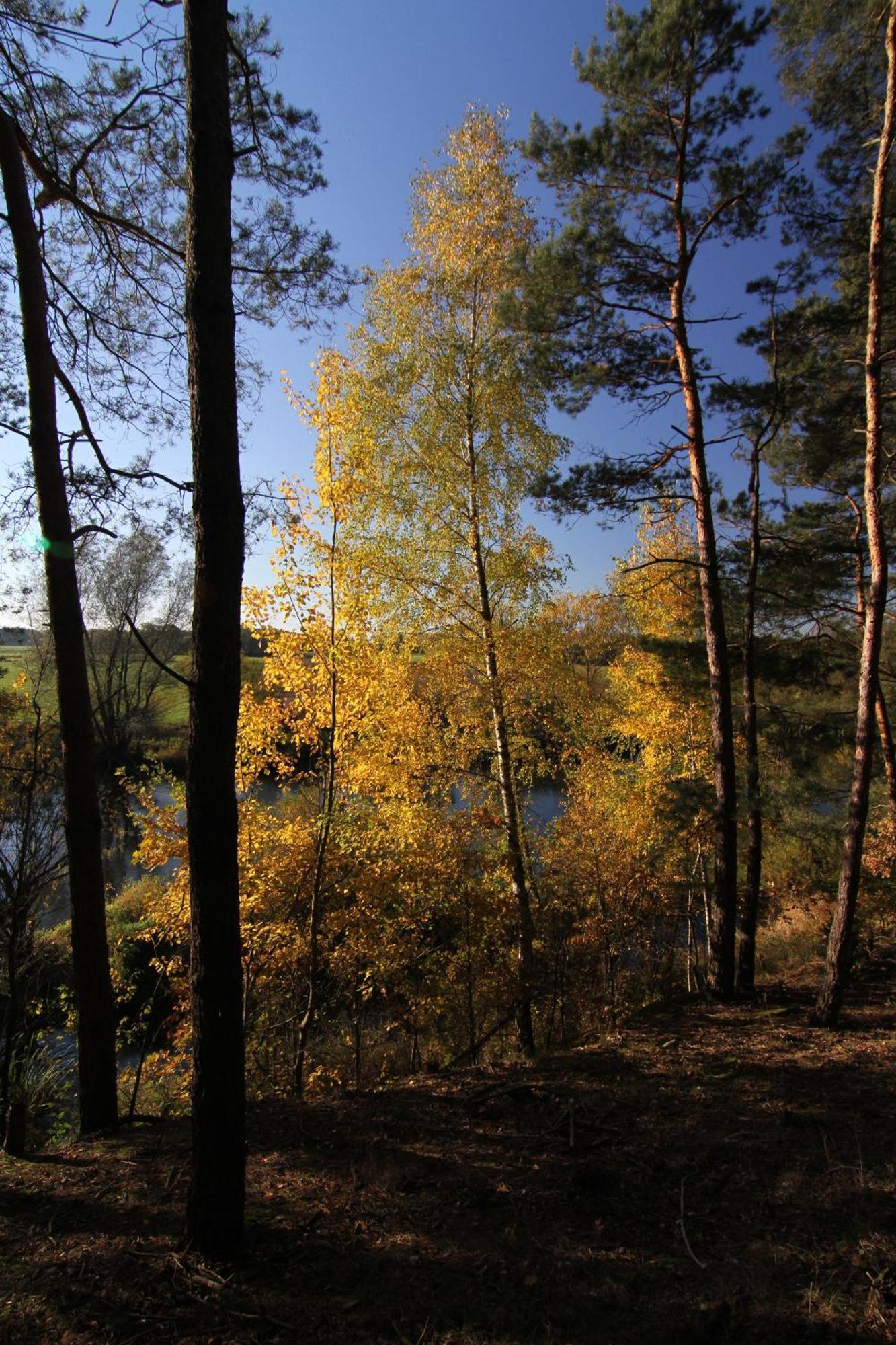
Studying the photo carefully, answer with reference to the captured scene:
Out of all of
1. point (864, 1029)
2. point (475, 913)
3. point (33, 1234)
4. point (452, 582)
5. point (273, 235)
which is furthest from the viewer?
point (475, 913)

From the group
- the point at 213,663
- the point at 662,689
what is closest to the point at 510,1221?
the point at 213,663

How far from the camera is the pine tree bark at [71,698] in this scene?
4754 millimetres

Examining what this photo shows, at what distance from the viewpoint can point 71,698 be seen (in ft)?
15.8

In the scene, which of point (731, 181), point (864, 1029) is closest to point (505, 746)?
point (864, 1029)

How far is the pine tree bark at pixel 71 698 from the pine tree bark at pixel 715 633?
595 centimetres

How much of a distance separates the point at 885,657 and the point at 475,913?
1267 cm

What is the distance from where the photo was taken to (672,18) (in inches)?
237

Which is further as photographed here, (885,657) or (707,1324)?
(885,657)

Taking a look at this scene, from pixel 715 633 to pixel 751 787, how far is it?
1850 mm

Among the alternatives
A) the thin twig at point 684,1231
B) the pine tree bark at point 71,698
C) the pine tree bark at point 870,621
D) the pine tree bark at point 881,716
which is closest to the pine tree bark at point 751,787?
the pine tree bark at point 870,621

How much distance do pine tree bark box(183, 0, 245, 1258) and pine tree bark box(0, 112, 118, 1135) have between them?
7.40 ft

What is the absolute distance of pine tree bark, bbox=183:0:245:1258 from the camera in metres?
2.98

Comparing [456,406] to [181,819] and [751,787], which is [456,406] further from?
[181,819]

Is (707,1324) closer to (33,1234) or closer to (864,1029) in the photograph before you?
(33,1234)
